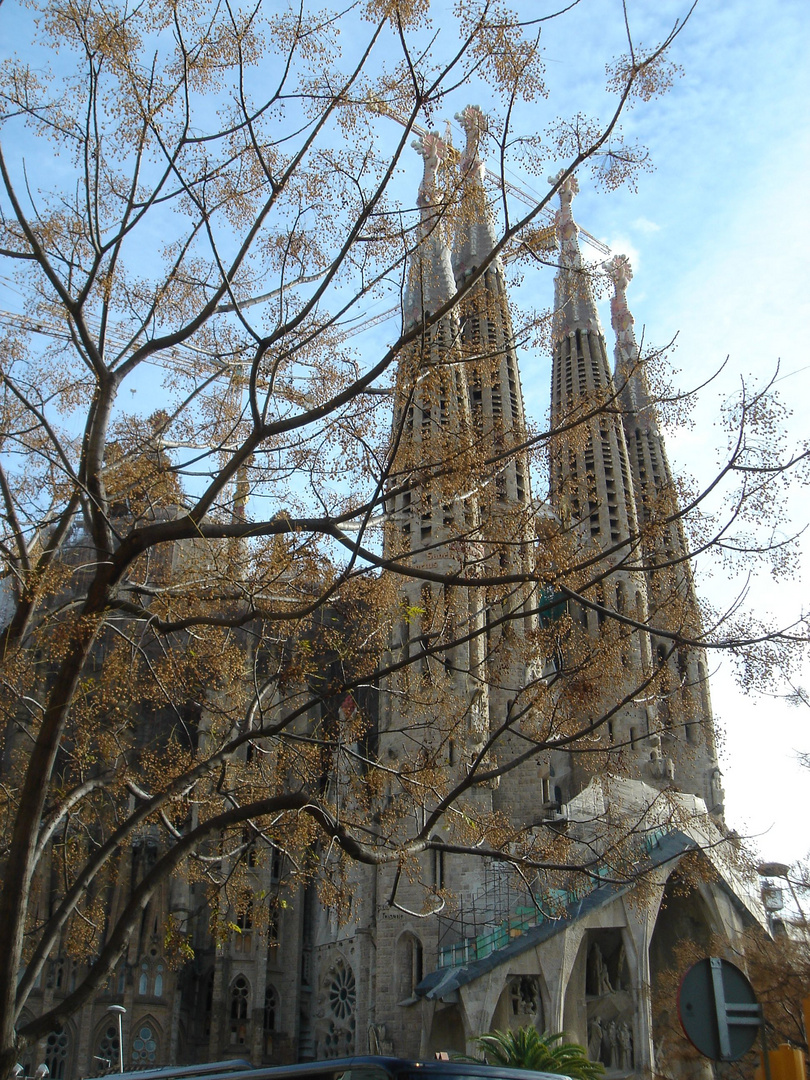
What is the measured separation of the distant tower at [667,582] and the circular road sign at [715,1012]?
93.6 inches

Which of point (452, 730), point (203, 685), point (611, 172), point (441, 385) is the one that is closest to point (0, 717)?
point (203, 685)

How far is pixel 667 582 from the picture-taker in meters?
10.4

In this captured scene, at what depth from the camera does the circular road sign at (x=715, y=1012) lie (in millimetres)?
5859

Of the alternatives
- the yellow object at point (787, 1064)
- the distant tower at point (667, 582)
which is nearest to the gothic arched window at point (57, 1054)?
the distant tower at point (667, 582)

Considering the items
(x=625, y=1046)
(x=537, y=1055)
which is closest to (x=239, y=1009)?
(x=625, y=1046)

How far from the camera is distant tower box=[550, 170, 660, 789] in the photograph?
9141 millimetres

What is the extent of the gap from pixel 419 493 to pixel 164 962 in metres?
28.1

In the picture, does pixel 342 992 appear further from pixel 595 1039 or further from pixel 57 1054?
pixel 57 1054

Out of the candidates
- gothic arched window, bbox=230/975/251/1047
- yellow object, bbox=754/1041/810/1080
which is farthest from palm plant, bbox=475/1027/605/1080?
yellow object, bbox=754/1041/810/1080

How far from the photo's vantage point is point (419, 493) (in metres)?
9.26

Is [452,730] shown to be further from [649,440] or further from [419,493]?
[649,440]

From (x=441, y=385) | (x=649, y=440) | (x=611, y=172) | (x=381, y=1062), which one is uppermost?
(x=649, y=440)

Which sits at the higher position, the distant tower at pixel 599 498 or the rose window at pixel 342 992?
the distant tower at pixel 599 498

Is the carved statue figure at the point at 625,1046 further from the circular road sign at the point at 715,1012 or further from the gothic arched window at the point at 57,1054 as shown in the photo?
the circular road sign at the point at 715,1012
